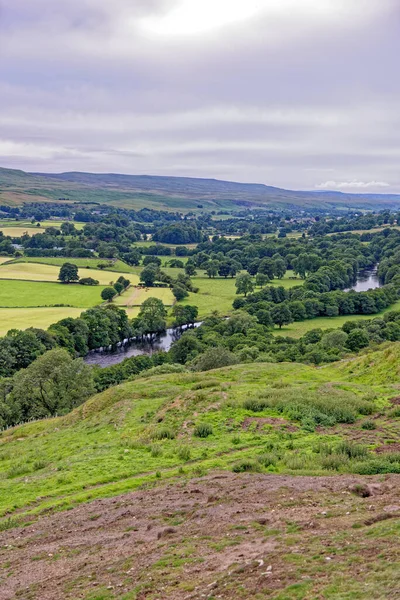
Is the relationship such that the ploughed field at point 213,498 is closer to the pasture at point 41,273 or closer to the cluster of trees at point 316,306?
the cluster of trees at point 316,306

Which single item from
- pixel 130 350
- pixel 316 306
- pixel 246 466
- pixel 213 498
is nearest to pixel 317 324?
pixel 316 306

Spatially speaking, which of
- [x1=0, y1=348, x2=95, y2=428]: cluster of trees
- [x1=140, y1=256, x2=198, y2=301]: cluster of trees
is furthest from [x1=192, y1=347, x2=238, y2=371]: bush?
[x1=140, y1=256, x2=198, y2=301]: cluster of trees

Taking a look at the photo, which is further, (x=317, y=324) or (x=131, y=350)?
(x=317, y=324)

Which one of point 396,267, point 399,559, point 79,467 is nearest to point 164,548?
point 399,559

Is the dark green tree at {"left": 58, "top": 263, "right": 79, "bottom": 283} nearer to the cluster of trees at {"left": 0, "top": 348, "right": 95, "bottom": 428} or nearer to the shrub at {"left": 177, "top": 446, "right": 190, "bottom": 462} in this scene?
the cluster of trees at {"left": 0, "top": 348, "right": 95, "bottom": 428}

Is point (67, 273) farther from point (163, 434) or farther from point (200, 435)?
point (200, 435)

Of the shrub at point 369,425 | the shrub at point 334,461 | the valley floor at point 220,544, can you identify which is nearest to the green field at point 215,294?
the shrub at point 369,425
